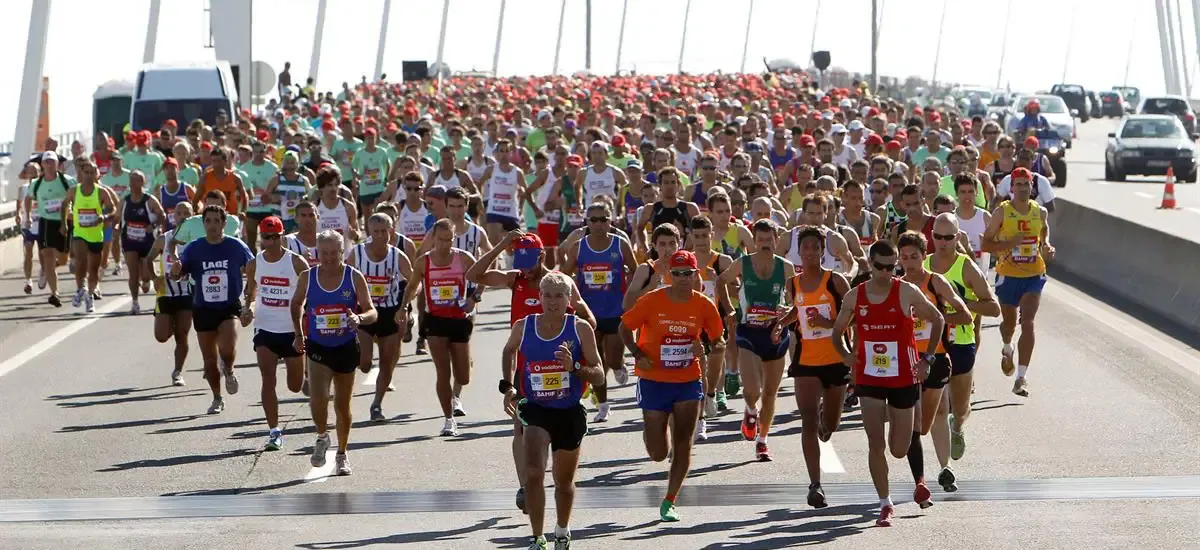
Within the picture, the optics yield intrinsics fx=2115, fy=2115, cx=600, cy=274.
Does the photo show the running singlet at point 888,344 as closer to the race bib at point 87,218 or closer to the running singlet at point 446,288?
the running singlet at point 446,288

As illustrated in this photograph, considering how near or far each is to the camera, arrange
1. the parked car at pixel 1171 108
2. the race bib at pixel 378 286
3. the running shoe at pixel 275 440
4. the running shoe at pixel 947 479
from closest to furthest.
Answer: the running shoe at pixel 947 479 < the running shoe at pixel 275 440 < the race bib at pixel 378 286 < the parked car at pixel 1171 108

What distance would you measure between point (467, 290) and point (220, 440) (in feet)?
6.59

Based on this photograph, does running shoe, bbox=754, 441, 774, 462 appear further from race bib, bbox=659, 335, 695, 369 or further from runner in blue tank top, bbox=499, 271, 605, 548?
runner in blue tank top, bbox=499, 271, 605, 548

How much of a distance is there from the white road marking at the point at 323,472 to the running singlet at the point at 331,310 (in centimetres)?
83

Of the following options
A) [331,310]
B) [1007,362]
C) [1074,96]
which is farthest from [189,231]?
[1074,96]

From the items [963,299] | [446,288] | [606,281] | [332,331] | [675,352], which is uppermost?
[963,299]

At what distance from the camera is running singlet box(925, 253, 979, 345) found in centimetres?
1248

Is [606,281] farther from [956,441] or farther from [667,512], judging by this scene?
[667,512]

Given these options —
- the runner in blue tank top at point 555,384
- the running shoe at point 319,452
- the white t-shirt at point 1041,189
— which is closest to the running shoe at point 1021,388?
the white t-shirt at point 1041,189

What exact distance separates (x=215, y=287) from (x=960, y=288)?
5585mm

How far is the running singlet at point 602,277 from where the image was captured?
14.7 metres

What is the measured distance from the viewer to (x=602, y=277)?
14805 mm

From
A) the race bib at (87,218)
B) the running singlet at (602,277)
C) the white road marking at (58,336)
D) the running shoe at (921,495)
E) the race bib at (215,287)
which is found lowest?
the white road marking at (58,336)

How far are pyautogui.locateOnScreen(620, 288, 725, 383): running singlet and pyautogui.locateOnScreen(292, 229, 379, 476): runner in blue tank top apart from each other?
2.41m
